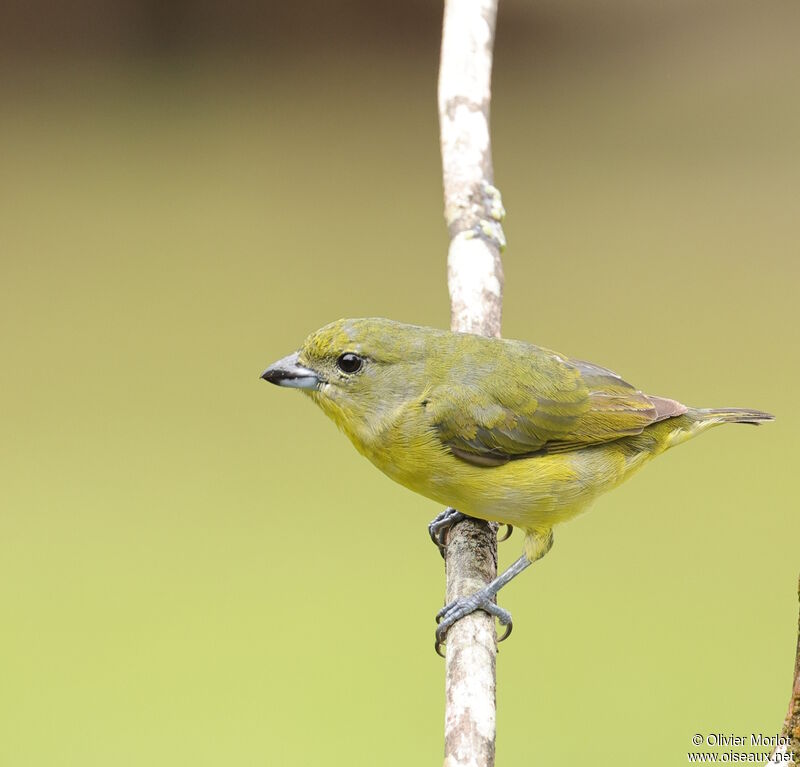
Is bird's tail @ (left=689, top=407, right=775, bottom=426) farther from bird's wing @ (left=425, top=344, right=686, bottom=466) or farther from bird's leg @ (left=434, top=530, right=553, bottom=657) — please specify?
bird's leg @ (left=434, top=530, right=553, bottom=657)

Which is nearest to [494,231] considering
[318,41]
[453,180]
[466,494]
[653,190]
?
[453,180]

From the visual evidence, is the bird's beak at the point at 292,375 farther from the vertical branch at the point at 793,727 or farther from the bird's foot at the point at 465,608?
the vertical branch at the point at 793,727

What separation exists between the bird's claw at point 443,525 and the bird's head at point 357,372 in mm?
341

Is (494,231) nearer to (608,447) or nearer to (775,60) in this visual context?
(608,447)

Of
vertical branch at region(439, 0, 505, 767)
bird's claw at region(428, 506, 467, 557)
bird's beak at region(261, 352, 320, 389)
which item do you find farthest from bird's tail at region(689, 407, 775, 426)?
bird's beak at region(261, 352, 320, 389)

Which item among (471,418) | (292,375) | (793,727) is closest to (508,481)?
(471,418)

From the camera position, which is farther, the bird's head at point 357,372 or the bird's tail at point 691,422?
the bird's tail at point 691,422

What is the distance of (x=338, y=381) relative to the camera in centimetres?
285

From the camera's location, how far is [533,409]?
294 cm

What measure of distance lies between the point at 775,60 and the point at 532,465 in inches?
339

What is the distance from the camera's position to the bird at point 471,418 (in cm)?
281

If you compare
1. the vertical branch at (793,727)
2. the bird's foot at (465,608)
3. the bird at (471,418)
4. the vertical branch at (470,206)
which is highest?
the vertical branch at (470,206)

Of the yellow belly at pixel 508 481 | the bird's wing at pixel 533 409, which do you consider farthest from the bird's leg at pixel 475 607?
the bird's wing at pixel 533 409

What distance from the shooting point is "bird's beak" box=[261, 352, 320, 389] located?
281 centimetres
